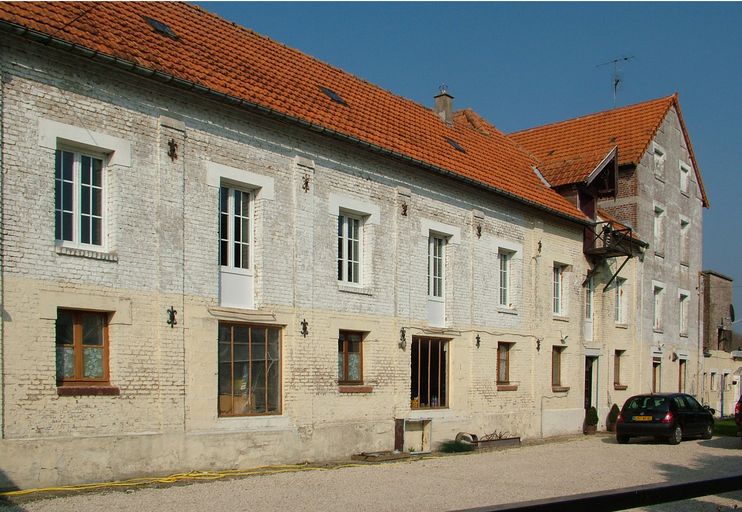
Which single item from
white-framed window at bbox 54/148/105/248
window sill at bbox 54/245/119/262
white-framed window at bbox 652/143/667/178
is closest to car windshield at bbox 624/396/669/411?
white-framed window at bbox 652/143/667/178

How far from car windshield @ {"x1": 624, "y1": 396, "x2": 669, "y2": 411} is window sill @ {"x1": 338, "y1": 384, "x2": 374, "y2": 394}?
8.39m

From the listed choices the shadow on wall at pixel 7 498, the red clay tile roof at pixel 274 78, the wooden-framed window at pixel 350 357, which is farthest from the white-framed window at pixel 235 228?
the shadow on wall at pixel 7 498

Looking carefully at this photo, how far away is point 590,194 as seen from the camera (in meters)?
26.5

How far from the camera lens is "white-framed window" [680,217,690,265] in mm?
33406

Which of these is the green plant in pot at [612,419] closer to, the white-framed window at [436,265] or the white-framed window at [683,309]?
the white-framed window at [683,309]

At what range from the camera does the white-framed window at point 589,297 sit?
2597 cm

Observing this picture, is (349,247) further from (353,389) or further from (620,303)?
(620,303)

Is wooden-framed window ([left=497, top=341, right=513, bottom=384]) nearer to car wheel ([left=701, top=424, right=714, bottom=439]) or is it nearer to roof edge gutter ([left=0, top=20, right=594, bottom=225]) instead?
roof edge gutter ([left=0, top=20, right=594, bottom=225])

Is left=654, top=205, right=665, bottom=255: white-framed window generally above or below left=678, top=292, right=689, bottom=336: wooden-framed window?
above

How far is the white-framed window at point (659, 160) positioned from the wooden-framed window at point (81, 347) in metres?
24.3

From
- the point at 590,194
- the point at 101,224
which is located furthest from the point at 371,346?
the point at 590,194

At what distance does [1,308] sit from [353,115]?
381 inches

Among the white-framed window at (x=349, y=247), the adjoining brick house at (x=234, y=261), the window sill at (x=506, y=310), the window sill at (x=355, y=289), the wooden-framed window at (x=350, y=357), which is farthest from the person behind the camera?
the window sill at (x=506, y=310)

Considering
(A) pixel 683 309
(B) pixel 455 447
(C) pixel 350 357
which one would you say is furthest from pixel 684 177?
(C) pixel 350 357
